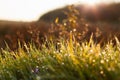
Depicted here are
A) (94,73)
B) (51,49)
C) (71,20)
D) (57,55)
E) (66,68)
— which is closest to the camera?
(94,73)

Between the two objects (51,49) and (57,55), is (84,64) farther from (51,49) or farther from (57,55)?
(51,49)

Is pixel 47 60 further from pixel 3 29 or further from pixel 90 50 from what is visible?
pixel 3 29

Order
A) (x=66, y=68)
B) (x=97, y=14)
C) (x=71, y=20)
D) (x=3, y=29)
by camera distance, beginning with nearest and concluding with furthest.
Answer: (x=66, y=68), (x=71, y=20), (x=3, y=29), (x=97, y=14)

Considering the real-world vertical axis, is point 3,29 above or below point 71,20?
below

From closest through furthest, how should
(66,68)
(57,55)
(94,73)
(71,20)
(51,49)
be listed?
(94,73), (66,68), (57,55), (51,49), (71,20)

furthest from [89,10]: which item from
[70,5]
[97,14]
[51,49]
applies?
[51,49]

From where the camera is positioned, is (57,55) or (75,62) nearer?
(75,62)

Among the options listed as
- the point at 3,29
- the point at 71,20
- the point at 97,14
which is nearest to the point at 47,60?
the point at 71,20

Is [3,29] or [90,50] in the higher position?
[90,50]

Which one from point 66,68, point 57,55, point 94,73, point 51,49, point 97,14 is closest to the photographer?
point 94,73
